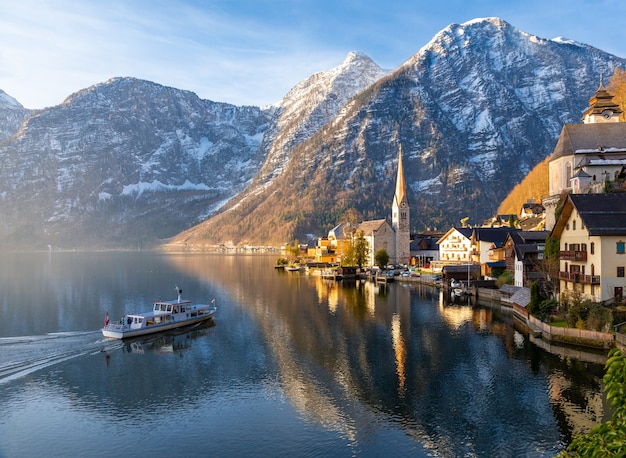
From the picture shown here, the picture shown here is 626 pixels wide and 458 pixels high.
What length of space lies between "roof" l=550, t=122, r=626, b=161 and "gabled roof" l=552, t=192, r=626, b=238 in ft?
72.6

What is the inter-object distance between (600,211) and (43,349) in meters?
59.9

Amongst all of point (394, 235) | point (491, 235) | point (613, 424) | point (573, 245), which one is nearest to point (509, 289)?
point (573, 245)

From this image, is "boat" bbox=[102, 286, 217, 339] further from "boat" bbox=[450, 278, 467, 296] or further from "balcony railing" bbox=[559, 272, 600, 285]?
"boat" bbox=[450, 278, 467, 296]

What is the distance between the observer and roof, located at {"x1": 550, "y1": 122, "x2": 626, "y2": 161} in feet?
251

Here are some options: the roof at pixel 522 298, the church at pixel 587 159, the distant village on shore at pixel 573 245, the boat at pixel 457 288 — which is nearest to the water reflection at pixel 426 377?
the roof at pixel 522 298

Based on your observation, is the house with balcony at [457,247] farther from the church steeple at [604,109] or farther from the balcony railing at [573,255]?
the balcony railing at [573,255]

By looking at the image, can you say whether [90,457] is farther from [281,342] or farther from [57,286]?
[57,286]

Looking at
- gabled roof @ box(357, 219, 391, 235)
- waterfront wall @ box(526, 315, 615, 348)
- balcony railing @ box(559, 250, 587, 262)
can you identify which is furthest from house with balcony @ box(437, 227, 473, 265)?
waterfront wall @ box(526, 315, 615, 348)

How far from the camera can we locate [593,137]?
77625 mm

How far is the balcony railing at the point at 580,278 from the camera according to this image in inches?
2099

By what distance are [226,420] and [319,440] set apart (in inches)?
273

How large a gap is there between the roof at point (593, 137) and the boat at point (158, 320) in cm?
5875

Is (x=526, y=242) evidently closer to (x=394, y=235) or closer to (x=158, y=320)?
(x=158, y=320)

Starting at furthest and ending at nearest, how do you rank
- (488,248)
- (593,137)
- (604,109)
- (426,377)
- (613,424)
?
1. (488,248)
2. (604,109)
3. (593,137)
4. (426,377)
5. (613,424)
